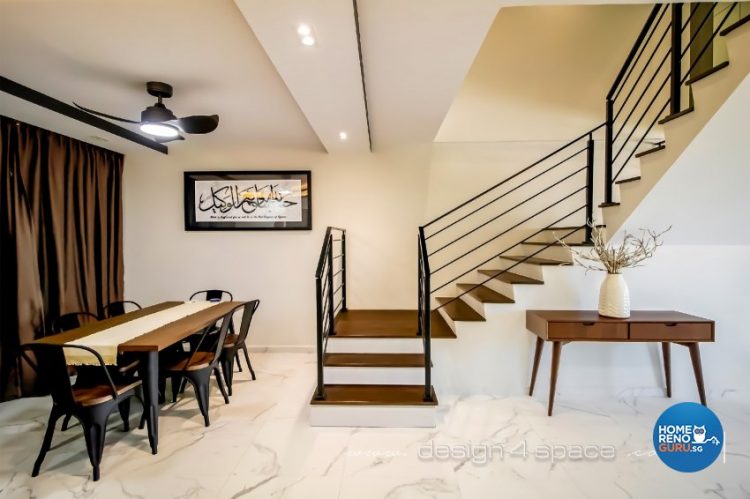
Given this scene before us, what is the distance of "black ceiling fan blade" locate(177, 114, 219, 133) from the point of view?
2.43 meters

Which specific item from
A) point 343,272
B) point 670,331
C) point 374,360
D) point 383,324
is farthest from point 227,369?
point 670,331

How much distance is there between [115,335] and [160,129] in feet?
4.88

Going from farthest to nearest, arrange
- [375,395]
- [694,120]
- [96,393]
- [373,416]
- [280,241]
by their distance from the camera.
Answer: [280,241]
[375,395]
[373,416]
[96,393]
[694,120]

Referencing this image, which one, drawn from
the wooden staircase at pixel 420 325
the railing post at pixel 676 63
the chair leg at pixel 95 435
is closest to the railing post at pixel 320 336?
the wooden staircase at pixel 420 325

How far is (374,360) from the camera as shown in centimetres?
285

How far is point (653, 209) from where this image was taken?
2.48m

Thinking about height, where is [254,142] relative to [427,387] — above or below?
above

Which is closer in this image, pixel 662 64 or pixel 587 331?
pixel 662 64

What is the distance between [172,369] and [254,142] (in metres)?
→ 2.53

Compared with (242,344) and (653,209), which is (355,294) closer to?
(242,344)

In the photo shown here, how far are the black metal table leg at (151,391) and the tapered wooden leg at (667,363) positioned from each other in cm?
383

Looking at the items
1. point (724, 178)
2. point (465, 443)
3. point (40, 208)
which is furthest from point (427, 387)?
point (40, 208)

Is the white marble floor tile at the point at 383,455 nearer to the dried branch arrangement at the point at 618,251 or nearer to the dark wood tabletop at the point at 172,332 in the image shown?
the dark wood tabletop at the point at 172,332

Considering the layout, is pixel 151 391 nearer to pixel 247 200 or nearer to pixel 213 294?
pixel 213 294
